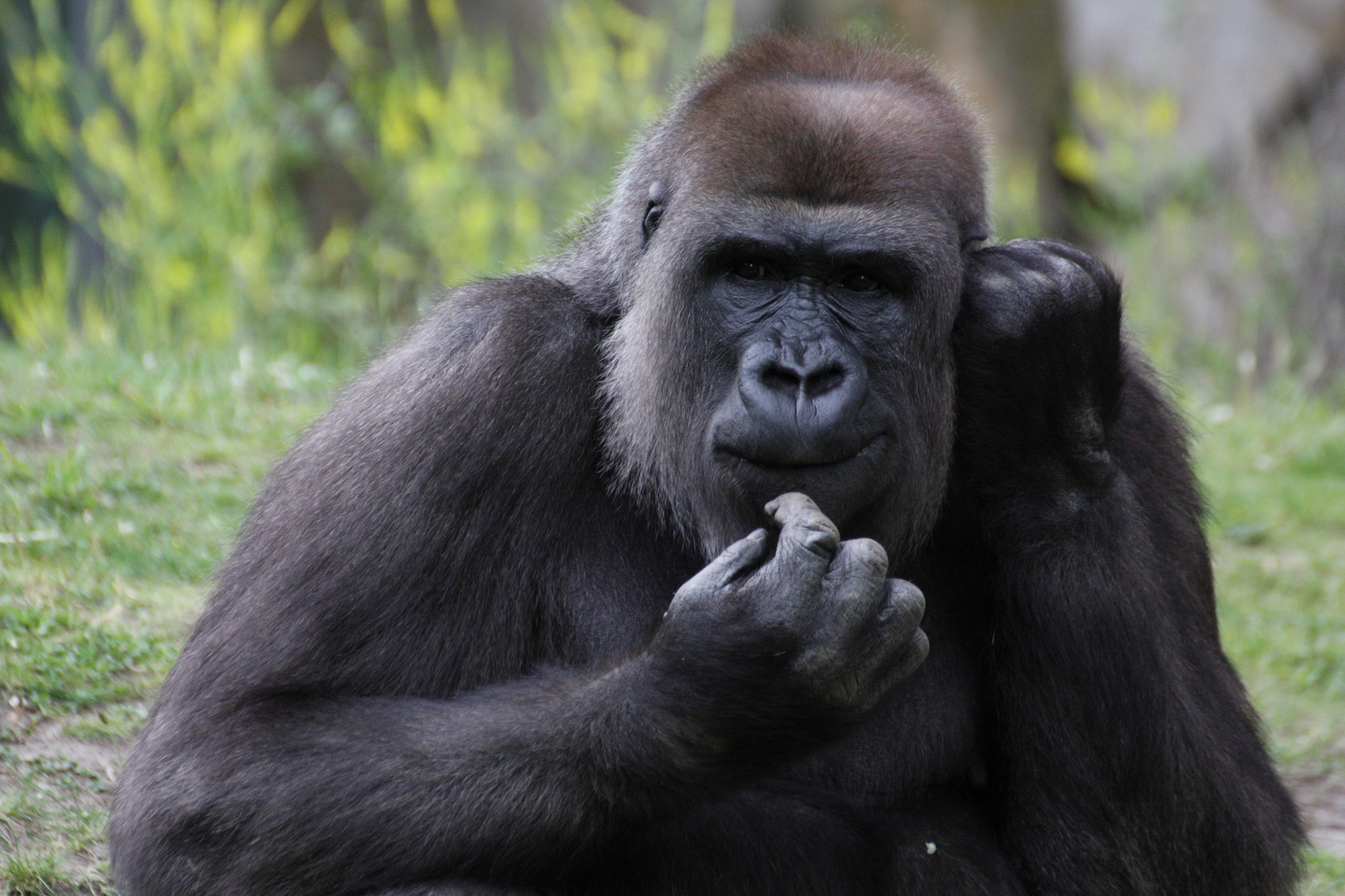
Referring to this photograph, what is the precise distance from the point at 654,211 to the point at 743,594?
113 centimetres

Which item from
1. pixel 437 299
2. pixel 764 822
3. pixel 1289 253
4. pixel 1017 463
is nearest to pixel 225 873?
pixel 764 822

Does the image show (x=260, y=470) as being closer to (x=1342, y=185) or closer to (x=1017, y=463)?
(x=1017, y=463)

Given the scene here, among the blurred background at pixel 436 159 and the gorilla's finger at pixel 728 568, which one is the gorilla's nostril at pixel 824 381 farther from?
the blurred background at pixel 436 159

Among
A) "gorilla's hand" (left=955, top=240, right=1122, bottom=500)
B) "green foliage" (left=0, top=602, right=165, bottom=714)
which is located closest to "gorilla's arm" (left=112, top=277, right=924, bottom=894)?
"gorilla's hand" (left=955, top=240, right=1122, bottom=500)

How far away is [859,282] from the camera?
3.71 m

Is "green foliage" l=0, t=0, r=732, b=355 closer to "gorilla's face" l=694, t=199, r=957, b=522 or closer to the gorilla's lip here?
"gorilla's face" l=694, t=199, r=957, b=522

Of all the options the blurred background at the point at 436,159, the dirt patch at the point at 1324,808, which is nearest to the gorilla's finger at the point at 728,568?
the dirt patch at the point at 1324,808

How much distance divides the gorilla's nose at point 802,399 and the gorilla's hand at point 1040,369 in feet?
1.56

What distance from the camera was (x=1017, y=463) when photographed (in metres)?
3.87

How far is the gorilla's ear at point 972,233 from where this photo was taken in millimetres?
3986

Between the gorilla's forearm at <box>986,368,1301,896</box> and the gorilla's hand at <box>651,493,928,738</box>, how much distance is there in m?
0.63

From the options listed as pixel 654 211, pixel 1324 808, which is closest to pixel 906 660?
pixel 654 211

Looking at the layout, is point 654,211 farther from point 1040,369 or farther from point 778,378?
point 1040,369

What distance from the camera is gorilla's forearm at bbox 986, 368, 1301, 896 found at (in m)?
3.81
